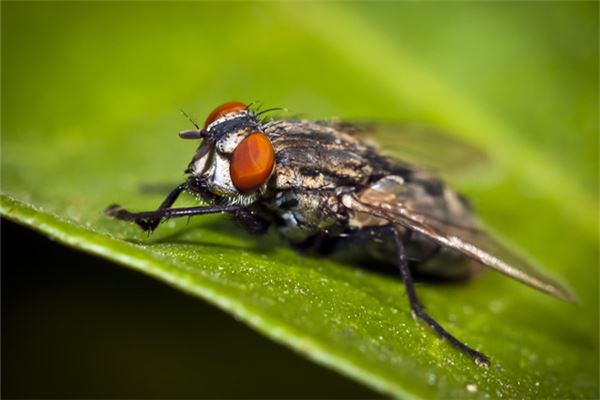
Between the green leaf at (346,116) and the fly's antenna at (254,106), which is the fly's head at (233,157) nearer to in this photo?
the fly's antenna at (254,106)

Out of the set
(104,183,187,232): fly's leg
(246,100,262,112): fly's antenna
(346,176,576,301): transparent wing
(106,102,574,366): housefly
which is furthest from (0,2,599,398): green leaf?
(346,176,576,301): transparent wing

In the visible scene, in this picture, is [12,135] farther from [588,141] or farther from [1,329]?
[588,141]

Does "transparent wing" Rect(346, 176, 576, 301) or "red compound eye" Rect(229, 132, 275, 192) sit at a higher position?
"red compound eye" Rect(229, 132, 275, 192)

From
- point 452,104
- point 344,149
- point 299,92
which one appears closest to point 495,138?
point 452,104

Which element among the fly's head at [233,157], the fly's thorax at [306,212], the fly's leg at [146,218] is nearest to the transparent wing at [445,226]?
the fly's thorax at [306,212]

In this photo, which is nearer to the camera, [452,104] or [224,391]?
[224,391]

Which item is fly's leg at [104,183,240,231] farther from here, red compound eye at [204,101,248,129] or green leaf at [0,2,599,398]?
red compound eye at [204,101,248,129]

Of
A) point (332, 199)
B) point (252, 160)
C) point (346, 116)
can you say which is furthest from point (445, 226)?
point (346, 116)
